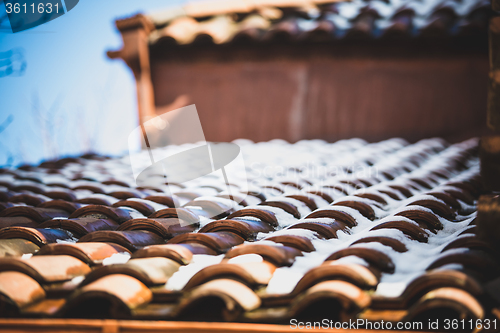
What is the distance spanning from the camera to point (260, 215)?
2.41 metres

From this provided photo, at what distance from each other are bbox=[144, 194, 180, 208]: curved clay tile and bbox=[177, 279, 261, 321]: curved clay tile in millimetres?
1461

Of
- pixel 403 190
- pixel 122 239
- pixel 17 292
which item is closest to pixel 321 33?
pixel 403 190

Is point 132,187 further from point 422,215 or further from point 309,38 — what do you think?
point 309,38

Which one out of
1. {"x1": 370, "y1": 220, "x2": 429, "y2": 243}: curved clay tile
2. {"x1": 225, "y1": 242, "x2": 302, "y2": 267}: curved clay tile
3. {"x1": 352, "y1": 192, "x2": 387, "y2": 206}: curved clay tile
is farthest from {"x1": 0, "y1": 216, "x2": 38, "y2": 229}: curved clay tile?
{"x1": 352, "y1": 192, "x2": 387, "y2": 206}: curved clay tile

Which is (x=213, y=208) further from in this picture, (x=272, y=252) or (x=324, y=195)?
(x=272, y=252)

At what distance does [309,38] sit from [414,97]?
1935 millimetres

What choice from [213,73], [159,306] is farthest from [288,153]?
[159,306]

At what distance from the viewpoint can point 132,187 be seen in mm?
3557

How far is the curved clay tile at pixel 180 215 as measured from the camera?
2.41 metres

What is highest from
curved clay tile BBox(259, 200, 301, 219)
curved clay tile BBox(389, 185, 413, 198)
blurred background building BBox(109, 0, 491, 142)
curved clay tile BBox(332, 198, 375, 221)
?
blurred background building BBox(109, 0, 491, 142)

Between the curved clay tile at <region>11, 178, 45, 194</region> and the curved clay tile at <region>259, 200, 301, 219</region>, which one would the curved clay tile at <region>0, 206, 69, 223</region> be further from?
the curved clay tile at <region>259, 200, 301, 219</region>

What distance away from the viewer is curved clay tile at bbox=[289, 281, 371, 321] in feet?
4.21

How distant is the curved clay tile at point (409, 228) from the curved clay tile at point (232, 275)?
0.81 meters

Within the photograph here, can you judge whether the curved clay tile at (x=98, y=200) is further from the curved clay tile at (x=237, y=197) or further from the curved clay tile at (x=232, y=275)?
the curved clay tile at (x=232, y=275)
